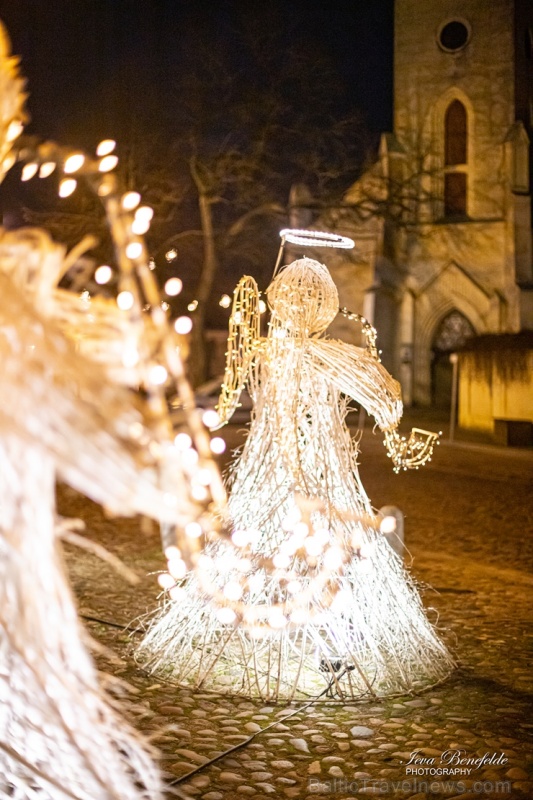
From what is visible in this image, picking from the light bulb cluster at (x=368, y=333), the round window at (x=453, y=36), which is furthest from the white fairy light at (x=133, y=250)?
the round window at (x=453, y=36)

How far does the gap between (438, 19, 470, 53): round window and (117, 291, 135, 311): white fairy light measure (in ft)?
106

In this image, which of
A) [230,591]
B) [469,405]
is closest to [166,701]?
[230,591]

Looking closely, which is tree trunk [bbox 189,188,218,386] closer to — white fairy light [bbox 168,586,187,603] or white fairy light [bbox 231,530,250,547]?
white fairy light [bbox 168,586,187,603]

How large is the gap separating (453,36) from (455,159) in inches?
170

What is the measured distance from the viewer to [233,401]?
19.3ft

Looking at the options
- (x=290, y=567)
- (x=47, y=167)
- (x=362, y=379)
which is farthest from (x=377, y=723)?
(x=47, y=167)

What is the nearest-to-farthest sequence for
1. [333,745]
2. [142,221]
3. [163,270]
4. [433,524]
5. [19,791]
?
[142,221] < [19,791] < [333,745] < [433,524] < [163,270]

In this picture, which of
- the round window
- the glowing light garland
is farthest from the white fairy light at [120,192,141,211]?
the round window

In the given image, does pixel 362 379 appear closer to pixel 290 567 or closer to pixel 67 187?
pixel 290 567

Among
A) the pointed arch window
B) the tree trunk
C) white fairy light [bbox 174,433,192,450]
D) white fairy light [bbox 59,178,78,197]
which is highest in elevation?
the pointed arch window

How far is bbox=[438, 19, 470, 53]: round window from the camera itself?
31.4 meters

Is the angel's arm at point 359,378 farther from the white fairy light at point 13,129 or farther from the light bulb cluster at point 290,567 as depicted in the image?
the white fairy light at point 13,129

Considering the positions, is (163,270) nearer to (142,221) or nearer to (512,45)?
(512,45)

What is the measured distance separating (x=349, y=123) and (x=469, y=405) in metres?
9.86
